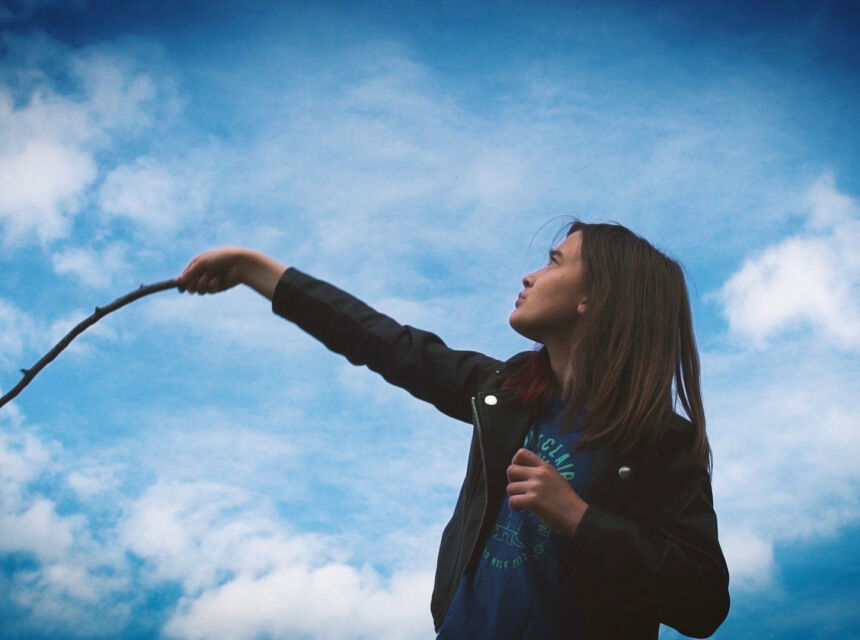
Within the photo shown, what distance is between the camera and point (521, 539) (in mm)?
2635

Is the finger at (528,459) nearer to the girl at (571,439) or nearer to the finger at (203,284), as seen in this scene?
the girl at (571,439)

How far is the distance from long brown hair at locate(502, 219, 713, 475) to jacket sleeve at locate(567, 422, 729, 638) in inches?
9.5

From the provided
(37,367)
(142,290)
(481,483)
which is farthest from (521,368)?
(37,367)

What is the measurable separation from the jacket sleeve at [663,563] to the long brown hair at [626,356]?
241 mm

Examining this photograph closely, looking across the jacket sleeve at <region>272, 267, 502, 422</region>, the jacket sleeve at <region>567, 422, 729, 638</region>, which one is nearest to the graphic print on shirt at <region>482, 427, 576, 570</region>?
the jacket sleeve at <region>567, 422, 729, 638</region>

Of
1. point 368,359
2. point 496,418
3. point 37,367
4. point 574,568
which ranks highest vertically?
point 368,359

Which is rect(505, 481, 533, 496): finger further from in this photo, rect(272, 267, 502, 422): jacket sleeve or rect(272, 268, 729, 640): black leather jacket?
rect(272, 267, 502, 422): jacket sleeve

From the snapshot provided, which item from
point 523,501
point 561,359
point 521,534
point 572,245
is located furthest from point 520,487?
point 572,245

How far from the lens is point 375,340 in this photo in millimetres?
2982

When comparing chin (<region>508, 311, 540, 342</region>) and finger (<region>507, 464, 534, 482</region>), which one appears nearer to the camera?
finger (<region>507, 464, 534, 482</region>)

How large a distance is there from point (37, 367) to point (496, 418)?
1.44 metres

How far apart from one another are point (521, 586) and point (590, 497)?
1.14 feet

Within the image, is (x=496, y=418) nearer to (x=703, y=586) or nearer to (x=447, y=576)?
(x=447, y=576)

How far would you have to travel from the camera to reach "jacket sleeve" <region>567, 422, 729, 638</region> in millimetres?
2410
